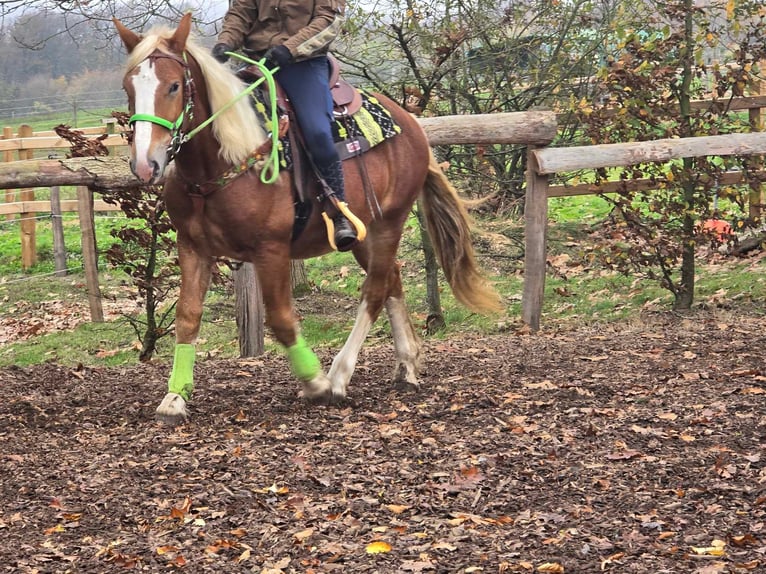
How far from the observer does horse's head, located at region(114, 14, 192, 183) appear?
4.84 metres

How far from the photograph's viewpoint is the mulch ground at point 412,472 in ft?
11.9

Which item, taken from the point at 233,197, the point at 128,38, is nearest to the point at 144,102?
the point at 128,38

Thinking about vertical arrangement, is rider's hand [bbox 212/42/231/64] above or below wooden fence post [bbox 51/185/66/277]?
above

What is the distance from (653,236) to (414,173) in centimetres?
332

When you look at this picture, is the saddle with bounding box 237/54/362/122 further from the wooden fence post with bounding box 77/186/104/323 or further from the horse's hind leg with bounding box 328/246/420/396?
the wooden fence post with bounding box 77/186/104/323

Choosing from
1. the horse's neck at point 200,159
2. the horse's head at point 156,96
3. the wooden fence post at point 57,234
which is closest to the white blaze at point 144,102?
the horse's head at point 156,96

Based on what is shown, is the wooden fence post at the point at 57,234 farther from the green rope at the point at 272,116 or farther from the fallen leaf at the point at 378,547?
the fallen leaf at the point at 378,547

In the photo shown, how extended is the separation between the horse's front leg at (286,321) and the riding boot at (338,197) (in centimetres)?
34

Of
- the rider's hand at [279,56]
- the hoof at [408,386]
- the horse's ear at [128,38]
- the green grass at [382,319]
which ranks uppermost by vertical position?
the horse's ear at [128,38]

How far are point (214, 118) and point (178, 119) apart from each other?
0.30m

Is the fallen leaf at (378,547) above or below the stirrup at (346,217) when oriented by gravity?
below

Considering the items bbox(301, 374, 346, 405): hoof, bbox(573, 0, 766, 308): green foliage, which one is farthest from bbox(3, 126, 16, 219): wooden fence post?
bbox(301, 374, 346, 405): hoof

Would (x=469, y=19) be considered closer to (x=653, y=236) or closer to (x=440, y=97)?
(x=440, y=97)

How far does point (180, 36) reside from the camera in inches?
201
